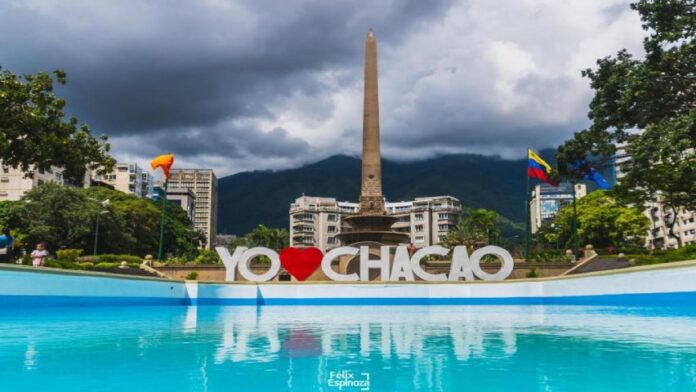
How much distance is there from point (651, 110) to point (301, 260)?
17176 mm

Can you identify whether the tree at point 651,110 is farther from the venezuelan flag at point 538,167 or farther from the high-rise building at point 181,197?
the high-rise building at point 181,197

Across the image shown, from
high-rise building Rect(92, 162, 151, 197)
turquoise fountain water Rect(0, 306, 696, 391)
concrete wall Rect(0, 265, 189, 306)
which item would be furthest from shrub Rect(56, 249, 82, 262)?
high-rise building Rect(92, 162, 151, 197)

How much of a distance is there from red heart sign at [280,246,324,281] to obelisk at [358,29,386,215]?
66.5 ft

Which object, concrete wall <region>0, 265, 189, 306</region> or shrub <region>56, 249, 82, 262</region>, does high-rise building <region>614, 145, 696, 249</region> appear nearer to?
shrub <region>56, 249, 82, 262</region>

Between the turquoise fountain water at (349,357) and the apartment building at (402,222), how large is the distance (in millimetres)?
157017

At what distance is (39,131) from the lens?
2634 cm

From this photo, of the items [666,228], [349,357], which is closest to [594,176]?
[349,357]

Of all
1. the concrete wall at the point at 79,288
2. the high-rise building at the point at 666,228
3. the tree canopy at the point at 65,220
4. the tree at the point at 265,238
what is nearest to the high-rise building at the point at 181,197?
the tree at the point at 265,238

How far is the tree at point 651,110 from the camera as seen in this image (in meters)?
22.9

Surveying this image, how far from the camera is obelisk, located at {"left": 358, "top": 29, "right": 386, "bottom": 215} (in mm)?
47781

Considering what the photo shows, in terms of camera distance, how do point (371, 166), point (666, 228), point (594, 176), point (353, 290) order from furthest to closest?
1. point (666, 228)
2. point (371, 166)
3. point (594, 176)
4. point (353, 290)

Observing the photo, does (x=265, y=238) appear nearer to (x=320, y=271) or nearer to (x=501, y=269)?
(x=320, y=271)

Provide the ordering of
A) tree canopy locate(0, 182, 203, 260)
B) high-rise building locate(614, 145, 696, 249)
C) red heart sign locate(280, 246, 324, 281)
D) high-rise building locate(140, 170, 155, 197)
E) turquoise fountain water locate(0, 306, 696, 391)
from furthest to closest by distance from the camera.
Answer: high-rise building locate(140, 170, 155, 197) < high-rise building locate(614, 145, 696, 249) < tree canopy locate(0, 182, 203, 260) < red heart sign locate(280, 246, 324, 281) < turquoise fountain water locate(0, 306, 696, 391)

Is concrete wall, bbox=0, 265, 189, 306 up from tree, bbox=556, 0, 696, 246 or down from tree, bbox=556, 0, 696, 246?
down
